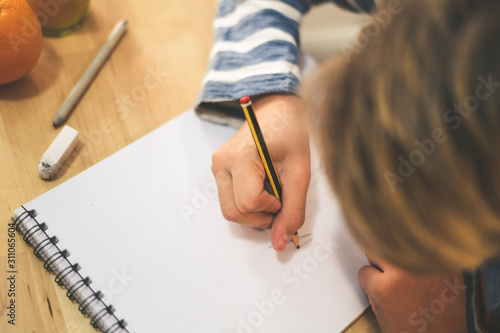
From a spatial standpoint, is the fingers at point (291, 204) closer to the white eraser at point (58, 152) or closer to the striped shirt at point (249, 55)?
the striped shirt at point (249, 55)

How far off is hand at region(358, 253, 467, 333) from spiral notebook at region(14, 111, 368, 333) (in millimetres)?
23

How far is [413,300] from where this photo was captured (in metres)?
0.41

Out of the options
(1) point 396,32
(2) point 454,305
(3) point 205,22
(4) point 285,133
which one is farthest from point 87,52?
(2) point 454,305

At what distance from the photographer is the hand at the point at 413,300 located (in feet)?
1.32

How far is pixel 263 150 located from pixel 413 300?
220 millimetres

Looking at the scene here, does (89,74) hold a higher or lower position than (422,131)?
lower

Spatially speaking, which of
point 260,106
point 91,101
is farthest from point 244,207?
point 91,101

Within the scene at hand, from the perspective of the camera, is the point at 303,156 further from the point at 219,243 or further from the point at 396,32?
the point at 396,32

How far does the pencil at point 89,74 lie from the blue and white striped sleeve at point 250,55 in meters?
0.13

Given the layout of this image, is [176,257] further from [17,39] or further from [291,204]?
[17,39]

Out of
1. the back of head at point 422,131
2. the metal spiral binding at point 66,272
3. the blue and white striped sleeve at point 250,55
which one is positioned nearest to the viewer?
the back of head at point 422,131

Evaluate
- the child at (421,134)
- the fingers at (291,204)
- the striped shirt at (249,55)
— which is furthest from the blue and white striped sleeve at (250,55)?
the child at (421,134)

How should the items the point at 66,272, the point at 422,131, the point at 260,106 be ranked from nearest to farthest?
the point at 422,131 < the point at 66,272 < the point at 260,106

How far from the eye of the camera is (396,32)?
242mm
